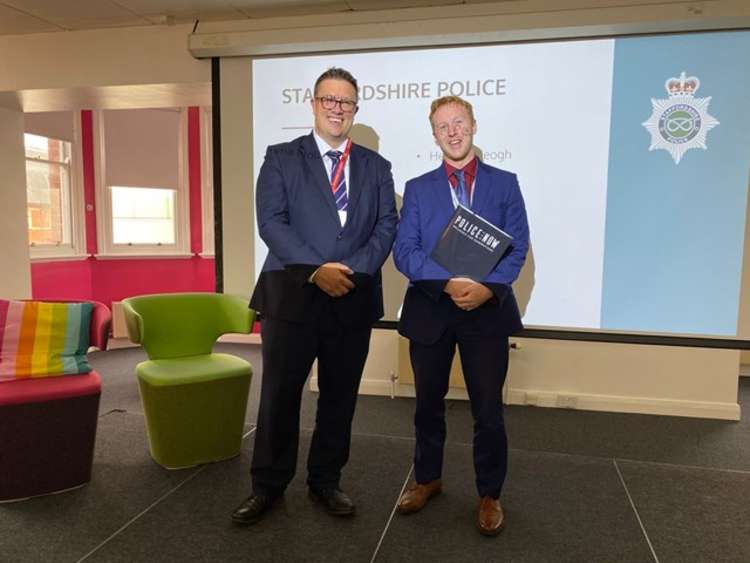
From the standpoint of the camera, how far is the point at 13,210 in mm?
4340

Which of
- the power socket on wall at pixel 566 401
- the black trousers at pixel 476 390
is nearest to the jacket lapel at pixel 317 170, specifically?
the black trousers at pixel 476 390

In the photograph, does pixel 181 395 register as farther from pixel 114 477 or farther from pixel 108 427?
pixel 108 427

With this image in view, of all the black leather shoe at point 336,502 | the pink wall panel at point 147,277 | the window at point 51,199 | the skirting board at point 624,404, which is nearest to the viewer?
the black leather shoe at point 336,502

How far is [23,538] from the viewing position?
213cm

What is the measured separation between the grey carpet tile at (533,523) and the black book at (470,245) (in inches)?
37.5

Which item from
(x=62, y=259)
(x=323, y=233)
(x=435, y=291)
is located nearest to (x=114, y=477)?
(x=323, y=233)

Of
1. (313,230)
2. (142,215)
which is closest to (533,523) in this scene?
(313,230)

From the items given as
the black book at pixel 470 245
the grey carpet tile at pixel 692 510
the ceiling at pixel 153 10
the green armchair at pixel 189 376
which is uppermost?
the ceiling at pixel 153 10

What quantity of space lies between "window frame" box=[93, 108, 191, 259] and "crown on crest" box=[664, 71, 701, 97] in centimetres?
472

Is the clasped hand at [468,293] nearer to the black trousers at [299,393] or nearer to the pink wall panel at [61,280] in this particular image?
the black trousers at [299,393]

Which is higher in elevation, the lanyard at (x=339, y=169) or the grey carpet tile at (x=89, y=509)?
the lanyard at (x=339, y=169)

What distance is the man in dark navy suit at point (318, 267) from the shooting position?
2109 millimetres

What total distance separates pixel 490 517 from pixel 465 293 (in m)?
0.85

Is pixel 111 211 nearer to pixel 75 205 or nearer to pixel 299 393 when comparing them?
pixel 75 205
